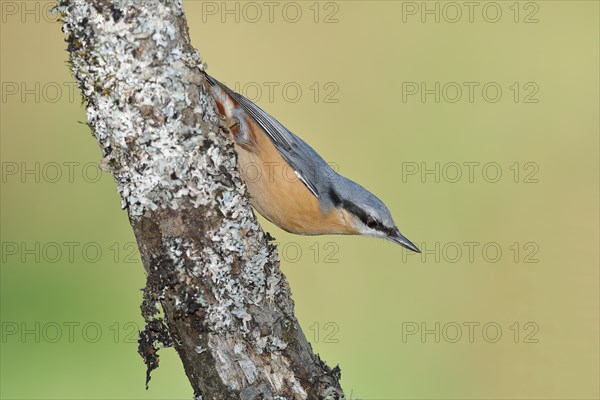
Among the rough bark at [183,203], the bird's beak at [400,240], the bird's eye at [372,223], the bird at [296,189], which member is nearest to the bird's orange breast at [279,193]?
the bird at [296,189]

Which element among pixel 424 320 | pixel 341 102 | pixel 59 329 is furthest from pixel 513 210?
pixel 59 329

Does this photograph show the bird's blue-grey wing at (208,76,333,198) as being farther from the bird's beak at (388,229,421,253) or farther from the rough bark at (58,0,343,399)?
the rough bark at (58,0,343,399)

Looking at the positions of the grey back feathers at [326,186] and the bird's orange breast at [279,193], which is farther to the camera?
the grey back feathers at [326,186]

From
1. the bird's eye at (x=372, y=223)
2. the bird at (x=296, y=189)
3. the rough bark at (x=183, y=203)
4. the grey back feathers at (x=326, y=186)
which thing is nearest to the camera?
the rough bark at (x=183, y=203)

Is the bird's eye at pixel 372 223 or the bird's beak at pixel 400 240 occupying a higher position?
the bird's eye at pixel 372 223

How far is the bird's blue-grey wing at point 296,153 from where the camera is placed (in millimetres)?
4339

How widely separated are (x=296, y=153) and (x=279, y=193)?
0.27 meters

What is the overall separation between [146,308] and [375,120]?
4808 mm

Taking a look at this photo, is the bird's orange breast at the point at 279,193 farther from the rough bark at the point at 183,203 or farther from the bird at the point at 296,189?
the rough bark at the point at 183,203

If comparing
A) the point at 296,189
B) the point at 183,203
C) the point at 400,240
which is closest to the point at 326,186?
the point at 296,189

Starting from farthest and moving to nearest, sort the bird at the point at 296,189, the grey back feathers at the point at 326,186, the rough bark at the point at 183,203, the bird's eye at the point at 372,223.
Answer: the bird's eye at the point at 372,223 → the grey back feathers at the point at 326,186 → the bird at the point at 296,189 → the rough bark at the point at 183,203

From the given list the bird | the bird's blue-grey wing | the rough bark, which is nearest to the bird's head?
the bird

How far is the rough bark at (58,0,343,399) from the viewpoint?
2.66 metres

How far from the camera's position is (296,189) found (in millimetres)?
4520
